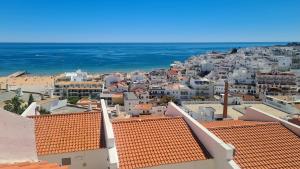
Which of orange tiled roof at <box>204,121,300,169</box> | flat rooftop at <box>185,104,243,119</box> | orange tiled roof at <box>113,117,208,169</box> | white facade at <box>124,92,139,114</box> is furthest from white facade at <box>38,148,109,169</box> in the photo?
white facade at <box>124,92,139,114</box>

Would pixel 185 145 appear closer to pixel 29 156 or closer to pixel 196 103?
pixel 29 156

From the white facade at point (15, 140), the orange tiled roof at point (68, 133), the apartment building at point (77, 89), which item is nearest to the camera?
the white facade at point (15, 140)

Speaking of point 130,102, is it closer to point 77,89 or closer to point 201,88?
point 77,89

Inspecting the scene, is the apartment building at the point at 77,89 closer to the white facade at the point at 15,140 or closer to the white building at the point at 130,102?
the white building at the point at 130,102

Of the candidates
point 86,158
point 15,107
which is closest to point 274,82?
point 15,107

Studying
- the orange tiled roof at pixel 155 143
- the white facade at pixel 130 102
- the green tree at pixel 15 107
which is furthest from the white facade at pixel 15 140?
the white facade at pixel 130 102

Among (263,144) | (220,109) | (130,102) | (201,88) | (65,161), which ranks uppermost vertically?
(263,144)

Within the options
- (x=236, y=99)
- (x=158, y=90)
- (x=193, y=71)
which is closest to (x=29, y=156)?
(x=236, y=99)
